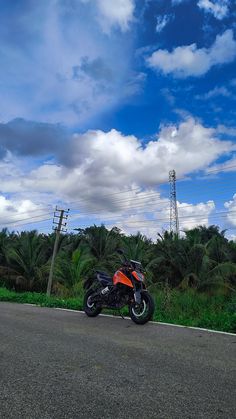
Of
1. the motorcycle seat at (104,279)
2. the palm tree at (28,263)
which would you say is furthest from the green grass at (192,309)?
the palm tree at (28,263)

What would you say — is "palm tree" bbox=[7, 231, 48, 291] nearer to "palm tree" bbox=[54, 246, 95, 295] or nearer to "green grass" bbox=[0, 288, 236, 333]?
"palm tree" bbox=[54, 246, 95, 295]

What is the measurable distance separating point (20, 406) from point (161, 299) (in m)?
6.98

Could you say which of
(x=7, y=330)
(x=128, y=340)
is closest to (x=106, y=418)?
(x=128, y=340)

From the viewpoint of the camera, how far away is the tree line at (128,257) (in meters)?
22.5

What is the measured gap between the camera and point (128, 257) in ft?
78.4

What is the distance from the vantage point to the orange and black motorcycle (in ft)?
25.7

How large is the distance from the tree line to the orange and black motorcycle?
12.6 m

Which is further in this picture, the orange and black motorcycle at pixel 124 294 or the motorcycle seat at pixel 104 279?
the motorcycle seat at pixel 104 279

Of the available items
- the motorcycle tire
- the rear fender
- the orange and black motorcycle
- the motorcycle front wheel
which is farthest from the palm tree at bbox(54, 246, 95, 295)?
the motorcycle front wheel

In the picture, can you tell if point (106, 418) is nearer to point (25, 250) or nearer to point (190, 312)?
point (190, 312)

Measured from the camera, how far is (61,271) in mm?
22609

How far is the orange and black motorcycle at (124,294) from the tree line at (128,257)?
41.4 ft

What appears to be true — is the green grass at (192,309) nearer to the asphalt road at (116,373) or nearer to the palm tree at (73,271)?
the asphalt road at (116,373)

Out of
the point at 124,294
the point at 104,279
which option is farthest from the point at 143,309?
the point at 104,279
